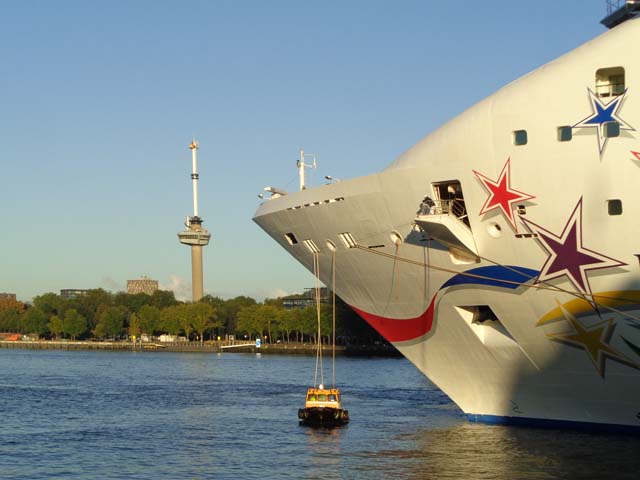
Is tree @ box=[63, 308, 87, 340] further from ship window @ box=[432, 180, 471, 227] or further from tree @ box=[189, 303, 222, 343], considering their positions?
ship window @ box=[432, 180, 471, 227]

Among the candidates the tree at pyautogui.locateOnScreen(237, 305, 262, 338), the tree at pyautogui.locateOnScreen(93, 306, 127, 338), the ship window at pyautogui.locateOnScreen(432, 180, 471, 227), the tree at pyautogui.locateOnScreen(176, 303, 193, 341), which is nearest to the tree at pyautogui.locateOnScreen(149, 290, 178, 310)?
the tree at pyautogui.locateOnScreen(93, 306, 127, 338)

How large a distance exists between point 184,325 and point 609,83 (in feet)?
474

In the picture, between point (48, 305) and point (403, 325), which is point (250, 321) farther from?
point (403, 325)

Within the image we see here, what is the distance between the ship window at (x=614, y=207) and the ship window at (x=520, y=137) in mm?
2706

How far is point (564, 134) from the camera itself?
24203 millimetres

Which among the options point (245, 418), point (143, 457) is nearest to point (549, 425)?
point (143, 457)

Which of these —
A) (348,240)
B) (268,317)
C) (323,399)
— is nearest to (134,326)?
(268,317)

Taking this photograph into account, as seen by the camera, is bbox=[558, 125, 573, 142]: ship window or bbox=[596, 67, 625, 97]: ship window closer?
bbox=[596, 67, 625, 97]: ship window

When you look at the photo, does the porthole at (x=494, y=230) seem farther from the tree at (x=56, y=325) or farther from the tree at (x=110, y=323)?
the tree at (x=56, y=325)

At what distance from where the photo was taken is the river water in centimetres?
2664

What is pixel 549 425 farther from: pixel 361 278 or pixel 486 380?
pixel 361 278

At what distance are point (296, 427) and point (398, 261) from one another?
491 inches

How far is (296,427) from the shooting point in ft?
126

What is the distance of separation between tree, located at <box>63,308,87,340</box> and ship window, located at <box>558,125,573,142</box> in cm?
16867
